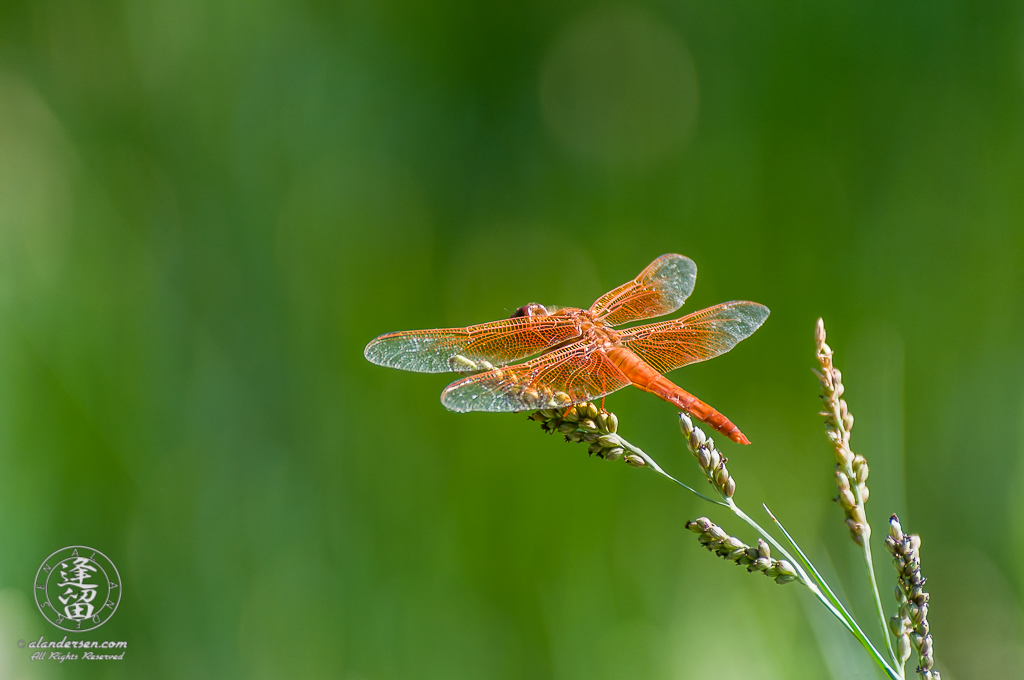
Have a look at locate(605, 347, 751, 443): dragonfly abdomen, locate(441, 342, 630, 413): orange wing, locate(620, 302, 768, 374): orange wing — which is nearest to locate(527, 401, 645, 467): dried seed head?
locate(441, 342, 630, 413): orange wing

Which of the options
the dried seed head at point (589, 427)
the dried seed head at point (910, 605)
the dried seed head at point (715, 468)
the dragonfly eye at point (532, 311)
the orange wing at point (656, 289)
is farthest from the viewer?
the orange wing at point (656, 289)

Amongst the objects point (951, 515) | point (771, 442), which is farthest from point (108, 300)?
point (951, 515)

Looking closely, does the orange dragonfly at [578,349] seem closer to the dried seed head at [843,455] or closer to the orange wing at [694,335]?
the orange wing at [694,335]

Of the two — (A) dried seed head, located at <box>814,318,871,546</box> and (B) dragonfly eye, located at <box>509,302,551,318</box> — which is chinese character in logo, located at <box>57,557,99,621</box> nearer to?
(B) dragonfly eye, located at <box>509,302,551,318</box>

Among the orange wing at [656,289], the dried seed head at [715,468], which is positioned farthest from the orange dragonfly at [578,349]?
the dried seed head at [715,468]

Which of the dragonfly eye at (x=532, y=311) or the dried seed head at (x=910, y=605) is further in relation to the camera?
the dragonfly eye at (x=532, y=311)

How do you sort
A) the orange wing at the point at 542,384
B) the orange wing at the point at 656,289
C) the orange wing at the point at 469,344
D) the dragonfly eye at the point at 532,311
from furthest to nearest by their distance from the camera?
the orange wing at the point at 656,289, the dragonfly eye at the point at 532,311, the orange wing at the point at 469,344, the orange wing at the point at 542,384
